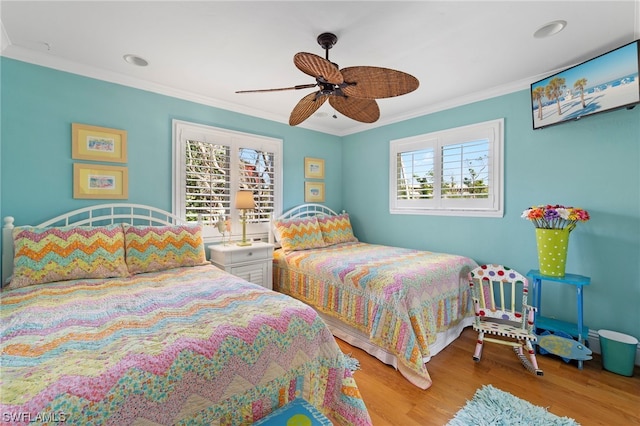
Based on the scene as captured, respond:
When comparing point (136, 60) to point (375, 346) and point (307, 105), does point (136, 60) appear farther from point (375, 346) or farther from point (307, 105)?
point (375, 346)

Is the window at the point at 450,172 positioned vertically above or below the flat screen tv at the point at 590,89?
below

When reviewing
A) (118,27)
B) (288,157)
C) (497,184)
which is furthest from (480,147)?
(118,27)

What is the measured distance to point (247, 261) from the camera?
2.96 m

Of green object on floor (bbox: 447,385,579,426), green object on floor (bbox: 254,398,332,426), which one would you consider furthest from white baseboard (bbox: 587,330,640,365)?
green object on floor (bbox: 254,398,332,426)

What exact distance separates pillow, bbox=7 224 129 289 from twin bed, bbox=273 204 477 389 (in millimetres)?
1651

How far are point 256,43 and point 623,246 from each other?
3404 mm

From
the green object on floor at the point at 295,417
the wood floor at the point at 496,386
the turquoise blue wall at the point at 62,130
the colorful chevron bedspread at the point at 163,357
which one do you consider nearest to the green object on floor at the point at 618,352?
the wood floor at the point at 496,386

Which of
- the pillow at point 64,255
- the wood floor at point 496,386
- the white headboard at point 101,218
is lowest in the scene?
the wood floor at point 496,386

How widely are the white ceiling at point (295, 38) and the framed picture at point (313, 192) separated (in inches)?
65.8

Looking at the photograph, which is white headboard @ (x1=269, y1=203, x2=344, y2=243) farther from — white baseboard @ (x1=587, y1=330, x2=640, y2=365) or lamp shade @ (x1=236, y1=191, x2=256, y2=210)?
white baseboard @ (x1=587, y1=330, x2=640, y2=365)

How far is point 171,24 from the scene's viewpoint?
191 cm

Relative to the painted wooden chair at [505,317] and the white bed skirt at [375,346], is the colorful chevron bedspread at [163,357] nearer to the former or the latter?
the white bed skirt at [375,346]

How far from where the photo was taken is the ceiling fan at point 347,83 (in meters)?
1.62

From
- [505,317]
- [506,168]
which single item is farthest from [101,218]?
[506,168]
